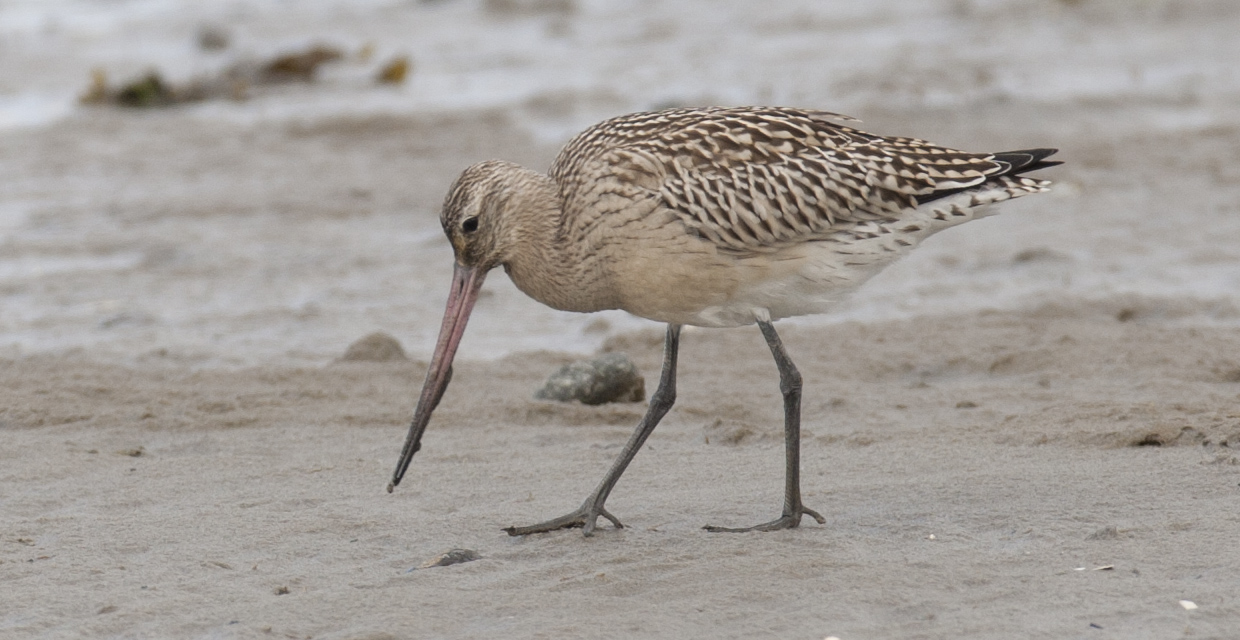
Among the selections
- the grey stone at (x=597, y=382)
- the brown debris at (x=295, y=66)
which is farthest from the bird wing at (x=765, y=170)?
the brown debris at (x=295, y=66)

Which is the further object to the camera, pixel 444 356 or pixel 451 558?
pixel 444 356

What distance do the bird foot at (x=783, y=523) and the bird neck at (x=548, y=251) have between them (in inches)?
35.1

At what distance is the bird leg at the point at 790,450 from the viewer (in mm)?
5535

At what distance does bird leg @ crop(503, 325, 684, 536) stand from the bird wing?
1.89 feet

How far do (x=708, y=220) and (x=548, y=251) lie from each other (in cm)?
59

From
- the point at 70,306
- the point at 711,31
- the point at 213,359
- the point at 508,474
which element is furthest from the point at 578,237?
the point at 711,31

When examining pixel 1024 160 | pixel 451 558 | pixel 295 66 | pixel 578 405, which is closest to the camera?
pixel 451 558

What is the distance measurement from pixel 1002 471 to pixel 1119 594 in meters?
1.31

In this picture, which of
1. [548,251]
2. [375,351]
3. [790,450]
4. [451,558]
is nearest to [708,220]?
[548,251]

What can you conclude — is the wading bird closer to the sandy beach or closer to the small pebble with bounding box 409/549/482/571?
the small pebble with bounding box 409/549/482/571

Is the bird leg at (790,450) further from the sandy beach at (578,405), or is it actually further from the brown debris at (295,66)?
the brown debris at (295,66)

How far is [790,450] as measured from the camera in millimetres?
5672

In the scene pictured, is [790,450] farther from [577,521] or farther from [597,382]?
[597,382]

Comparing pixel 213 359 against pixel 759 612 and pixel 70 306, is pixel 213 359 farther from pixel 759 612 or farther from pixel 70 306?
pixel 759 612
